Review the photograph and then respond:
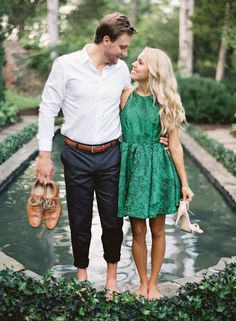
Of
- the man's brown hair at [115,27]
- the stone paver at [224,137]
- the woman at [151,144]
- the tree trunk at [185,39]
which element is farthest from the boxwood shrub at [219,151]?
the tree trunk at [185,39]

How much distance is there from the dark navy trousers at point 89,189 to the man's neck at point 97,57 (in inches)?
18.4

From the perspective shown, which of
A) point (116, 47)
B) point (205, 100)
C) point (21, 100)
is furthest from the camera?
point (21, 100)

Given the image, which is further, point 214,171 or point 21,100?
point 21,100

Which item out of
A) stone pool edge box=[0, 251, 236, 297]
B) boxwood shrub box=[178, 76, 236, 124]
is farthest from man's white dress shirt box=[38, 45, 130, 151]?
boxwood shrub box=[178, 76, 236, 124]

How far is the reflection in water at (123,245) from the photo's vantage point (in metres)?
4.77

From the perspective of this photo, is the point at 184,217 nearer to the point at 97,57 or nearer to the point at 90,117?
the point at 90,117

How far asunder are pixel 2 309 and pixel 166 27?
74.9ft

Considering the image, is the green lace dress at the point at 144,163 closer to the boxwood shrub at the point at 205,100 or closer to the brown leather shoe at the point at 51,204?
the brown leather shoe at the point at 51,204

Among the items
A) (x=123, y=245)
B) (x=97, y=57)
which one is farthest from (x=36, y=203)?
(x=123, y=245)

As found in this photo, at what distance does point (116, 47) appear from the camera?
135 inches

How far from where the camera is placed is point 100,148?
11.7 feet

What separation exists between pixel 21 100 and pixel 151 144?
17.2m

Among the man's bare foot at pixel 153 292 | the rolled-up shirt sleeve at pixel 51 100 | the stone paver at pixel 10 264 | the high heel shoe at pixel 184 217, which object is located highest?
the rolled-up shirt sleeve at pixel 51 100

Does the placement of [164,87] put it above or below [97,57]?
below
